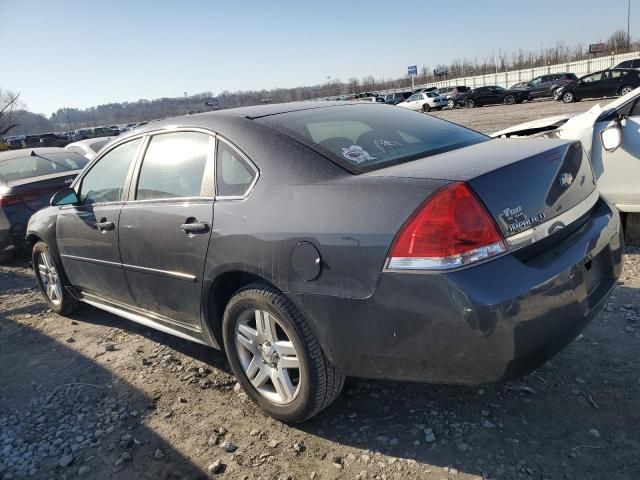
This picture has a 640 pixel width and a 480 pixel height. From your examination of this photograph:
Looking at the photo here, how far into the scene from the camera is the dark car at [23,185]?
6.35 metres

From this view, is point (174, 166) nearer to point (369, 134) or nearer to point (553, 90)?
point (369, 134)

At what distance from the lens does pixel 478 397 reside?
276 cm

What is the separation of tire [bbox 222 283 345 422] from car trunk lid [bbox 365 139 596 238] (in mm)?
811

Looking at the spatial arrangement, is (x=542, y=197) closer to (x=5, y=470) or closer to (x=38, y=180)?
(x=5, y=470)

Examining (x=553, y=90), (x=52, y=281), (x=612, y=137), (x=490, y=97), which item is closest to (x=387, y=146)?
(x=612, y=137)

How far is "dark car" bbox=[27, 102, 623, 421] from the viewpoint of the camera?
6.57 feet

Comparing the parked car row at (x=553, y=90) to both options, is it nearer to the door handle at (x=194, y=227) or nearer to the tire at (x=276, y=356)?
the door handle at (x=194, y=227)

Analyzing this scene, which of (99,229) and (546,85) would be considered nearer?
(99,229)

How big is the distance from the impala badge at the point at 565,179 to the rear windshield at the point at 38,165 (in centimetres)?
684

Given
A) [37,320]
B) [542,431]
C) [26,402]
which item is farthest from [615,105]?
[37,320]

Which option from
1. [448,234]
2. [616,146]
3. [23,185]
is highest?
[23,185]

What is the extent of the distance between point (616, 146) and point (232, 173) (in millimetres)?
3568

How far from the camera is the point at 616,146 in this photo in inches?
177

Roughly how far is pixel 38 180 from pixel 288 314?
569 cm
